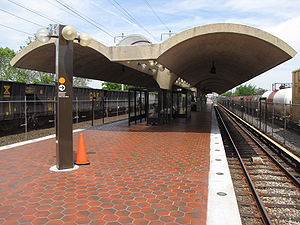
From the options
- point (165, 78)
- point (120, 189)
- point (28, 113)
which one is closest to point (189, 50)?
point (165, 78)

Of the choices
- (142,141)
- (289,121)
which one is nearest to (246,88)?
(289,121)

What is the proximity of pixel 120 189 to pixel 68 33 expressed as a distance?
3.73m

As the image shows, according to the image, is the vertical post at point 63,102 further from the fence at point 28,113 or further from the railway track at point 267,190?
the fence at point 28,113

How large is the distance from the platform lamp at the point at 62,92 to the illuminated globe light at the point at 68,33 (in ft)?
0.22

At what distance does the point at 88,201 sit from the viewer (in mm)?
4582

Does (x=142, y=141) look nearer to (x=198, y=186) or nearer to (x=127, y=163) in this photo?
(x=127, y=163)

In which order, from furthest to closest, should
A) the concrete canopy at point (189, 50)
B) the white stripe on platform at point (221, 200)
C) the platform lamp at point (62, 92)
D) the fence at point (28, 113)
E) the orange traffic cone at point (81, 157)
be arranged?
the fence at point (28, 113)
the concrete canopy at point (189, 50)
the orange traffic cone at point (81, 157)
the platform lamp at point (62, 92)
the white stripe on platform at point (221, 200)

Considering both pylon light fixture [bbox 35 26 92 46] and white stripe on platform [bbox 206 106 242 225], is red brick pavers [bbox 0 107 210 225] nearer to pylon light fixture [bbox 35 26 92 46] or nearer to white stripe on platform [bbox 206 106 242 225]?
white stripe on platform [bbox 206 106 242 225]

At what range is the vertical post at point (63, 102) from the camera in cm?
644

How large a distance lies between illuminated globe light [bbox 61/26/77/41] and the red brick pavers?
321cm

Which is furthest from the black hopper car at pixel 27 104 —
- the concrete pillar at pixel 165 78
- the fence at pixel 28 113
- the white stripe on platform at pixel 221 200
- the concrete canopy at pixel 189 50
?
the white stripe on platform at pixel 221 200

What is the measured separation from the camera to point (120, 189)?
5191 millimetres

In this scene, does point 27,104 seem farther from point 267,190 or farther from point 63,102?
point 267,190

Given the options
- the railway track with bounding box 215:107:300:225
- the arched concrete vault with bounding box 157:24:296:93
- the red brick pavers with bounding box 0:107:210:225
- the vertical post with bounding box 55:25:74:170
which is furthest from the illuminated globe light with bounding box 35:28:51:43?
the arched concrete vault with bounding box 157:24:296:93
